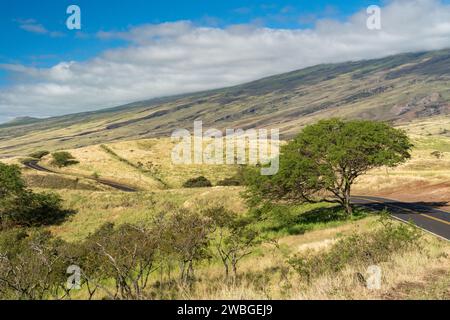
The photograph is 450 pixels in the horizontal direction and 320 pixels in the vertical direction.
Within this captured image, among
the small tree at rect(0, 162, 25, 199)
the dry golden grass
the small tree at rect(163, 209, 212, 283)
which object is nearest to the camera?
the dry golden grass

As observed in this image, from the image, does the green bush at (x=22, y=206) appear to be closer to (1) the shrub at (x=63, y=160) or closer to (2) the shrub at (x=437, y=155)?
(1) the shrub at (x=63, y=160)

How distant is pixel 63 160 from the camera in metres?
114

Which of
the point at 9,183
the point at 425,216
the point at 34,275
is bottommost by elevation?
the point at 425,216

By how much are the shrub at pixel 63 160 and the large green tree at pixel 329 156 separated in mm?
83322

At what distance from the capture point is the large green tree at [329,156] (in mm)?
40438

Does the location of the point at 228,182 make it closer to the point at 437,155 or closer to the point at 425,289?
the point at 437,155

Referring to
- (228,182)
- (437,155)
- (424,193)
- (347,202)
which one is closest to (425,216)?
(347,202)

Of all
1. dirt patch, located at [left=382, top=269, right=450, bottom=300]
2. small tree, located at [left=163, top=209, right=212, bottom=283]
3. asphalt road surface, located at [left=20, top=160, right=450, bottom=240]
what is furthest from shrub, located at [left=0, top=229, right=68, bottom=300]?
asphalt road surface, located at [left=20, top=160, right=450, bottom=240]

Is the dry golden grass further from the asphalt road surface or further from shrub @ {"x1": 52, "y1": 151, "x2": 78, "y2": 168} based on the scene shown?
shrub @ {"x1": 52, "y1": 151, "x2": 78, "y2": 168}

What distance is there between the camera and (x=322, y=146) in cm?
4253

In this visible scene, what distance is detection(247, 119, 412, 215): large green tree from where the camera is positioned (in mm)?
40438

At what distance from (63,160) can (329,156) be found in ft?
300

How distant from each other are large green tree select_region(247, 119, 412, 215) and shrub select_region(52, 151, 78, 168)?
83.3 m
